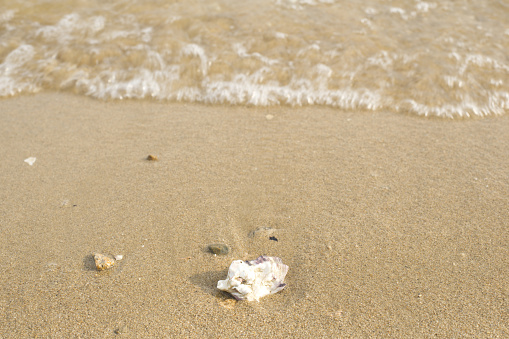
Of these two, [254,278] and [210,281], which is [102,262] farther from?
[254,278]

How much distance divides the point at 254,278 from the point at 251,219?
0.52m

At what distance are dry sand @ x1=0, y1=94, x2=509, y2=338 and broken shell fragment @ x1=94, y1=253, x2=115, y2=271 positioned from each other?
0.13 ft

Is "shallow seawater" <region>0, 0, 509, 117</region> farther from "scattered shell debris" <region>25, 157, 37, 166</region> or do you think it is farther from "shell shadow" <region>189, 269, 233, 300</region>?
"shell shadow" <region>189, 269, 233, 300</region>

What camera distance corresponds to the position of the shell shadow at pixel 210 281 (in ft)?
5.52

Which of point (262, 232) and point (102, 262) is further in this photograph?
point (262, 232)

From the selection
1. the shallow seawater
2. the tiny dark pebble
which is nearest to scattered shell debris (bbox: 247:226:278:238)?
the tiny dark pebble

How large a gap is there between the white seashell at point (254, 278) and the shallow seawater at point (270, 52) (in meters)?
1.89

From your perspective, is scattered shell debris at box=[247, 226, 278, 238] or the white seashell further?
scattered shell debris at box=[247, 226, 278, 238]

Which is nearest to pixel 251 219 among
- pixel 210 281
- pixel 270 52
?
pixel 210 281

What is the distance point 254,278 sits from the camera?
1.67m

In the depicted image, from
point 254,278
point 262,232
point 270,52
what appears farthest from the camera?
point 270,52

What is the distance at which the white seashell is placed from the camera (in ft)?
5.39

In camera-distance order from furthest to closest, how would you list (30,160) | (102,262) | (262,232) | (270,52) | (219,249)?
(270,52), (30,160), (262,232), (219,249), (102,262)

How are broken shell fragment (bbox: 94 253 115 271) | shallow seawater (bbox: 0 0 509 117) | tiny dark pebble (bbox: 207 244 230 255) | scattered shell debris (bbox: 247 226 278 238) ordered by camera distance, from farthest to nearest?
shallow seawater (bbox: 0 0 509 117)
scattered shell debris (bbox: 247 226 278 238)
tiny dark pebble (bbox: 207 244 230 255)
broken shell fragment (bbox: 94 253 115 271)
